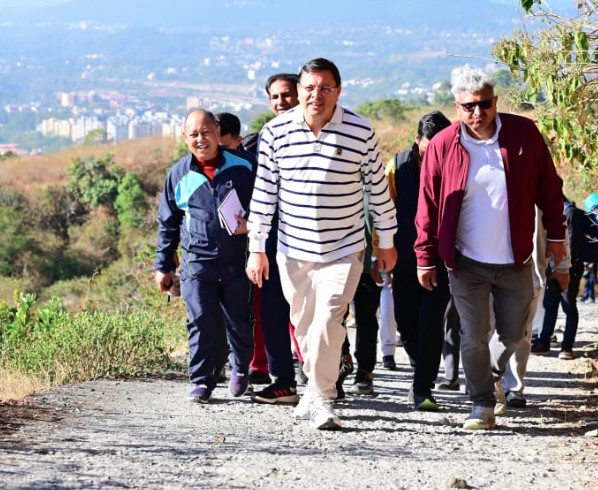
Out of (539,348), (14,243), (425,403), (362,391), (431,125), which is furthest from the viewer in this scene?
(14,243)

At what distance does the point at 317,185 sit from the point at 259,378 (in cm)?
239

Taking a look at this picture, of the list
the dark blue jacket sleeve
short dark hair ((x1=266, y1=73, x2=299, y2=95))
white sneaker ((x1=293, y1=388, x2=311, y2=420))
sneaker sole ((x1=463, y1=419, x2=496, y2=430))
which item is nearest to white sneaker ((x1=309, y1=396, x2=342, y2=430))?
white sneaker ((x1=293, y1=388, x2=311, y2=420))

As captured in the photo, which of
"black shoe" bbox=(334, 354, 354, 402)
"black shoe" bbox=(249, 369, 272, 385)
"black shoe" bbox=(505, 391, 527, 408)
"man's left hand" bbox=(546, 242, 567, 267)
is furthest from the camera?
"black shoe" bbox=(249, 369, 272, 385)

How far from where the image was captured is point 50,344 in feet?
29.0

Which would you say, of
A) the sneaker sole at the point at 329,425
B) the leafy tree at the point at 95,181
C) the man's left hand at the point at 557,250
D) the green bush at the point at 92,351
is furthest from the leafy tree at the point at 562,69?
the leafy tree at the point at 95,181

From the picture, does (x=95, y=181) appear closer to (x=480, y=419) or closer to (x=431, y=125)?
(x=431, y=125)

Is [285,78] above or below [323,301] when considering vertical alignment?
above

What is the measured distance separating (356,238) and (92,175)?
5423cm

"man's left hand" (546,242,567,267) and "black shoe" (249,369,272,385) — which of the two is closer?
"man's left hand" (546,242,567,267)

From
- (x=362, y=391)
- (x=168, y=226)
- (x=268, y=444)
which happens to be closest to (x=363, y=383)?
(x=362, y=391)

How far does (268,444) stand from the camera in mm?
6113

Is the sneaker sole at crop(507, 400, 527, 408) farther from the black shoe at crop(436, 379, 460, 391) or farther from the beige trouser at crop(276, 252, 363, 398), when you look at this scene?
the beige trouser at crop(276, 252, 363, 398)

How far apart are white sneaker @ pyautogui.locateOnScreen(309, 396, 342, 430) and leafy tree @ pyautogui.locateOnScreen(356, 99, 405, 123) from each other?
44228 millimetres

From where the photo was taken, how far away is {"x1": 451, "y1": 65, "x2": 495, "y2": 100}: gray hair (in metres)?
6.48
